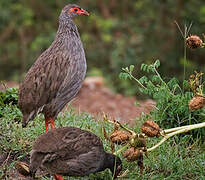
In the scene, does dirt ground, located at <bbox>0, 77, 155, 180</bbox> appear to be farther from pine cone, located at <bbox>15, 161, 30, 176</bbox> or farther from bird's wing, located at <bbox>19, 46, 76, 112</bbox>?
pine cone, located at <bbox>15, 161, 30, 176</bbox>

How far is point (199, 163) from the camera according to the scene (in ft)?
17.0

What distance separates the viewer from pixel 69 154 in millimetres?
4656

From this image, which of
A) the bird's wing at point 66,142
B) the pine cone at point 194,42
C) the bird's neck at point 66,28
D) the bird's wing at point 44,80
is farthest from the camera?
the bird's neck at point 66,28

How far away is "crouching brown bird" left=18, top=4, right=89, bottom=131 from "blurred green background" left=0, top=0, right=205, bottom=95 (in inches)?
A: 209

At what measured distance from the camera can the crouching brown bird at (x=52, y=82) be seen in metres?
5.92

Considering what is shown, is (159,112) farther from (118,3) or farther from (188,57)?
(118,3)

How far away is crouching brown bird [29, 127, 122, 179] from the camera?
4.59m

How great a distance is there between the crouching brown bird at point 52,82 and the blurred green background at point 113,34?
209 inches

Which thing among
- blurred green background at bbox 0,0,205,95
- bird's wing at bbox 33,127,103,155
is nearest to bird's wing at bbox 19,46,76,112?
bird's wing at bbox 33,127,103,155

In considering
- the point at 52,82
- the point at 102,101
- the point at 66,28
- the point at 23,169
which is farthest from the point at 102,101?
the point at 23,169

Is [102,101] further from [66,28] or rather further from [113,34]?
[113,34]

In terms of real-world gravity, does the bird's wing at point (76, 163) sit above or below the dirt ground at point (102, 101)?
above

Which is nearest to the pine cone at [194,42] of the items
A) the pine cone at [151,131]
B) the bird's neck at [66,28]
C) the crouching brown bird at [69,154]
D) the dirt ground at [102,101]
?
the pine cone at [151,131]

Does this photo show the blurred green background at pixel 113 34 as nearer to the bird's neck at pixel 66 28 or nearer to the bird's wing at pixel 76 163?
the bird's neck at pixel 66 28
